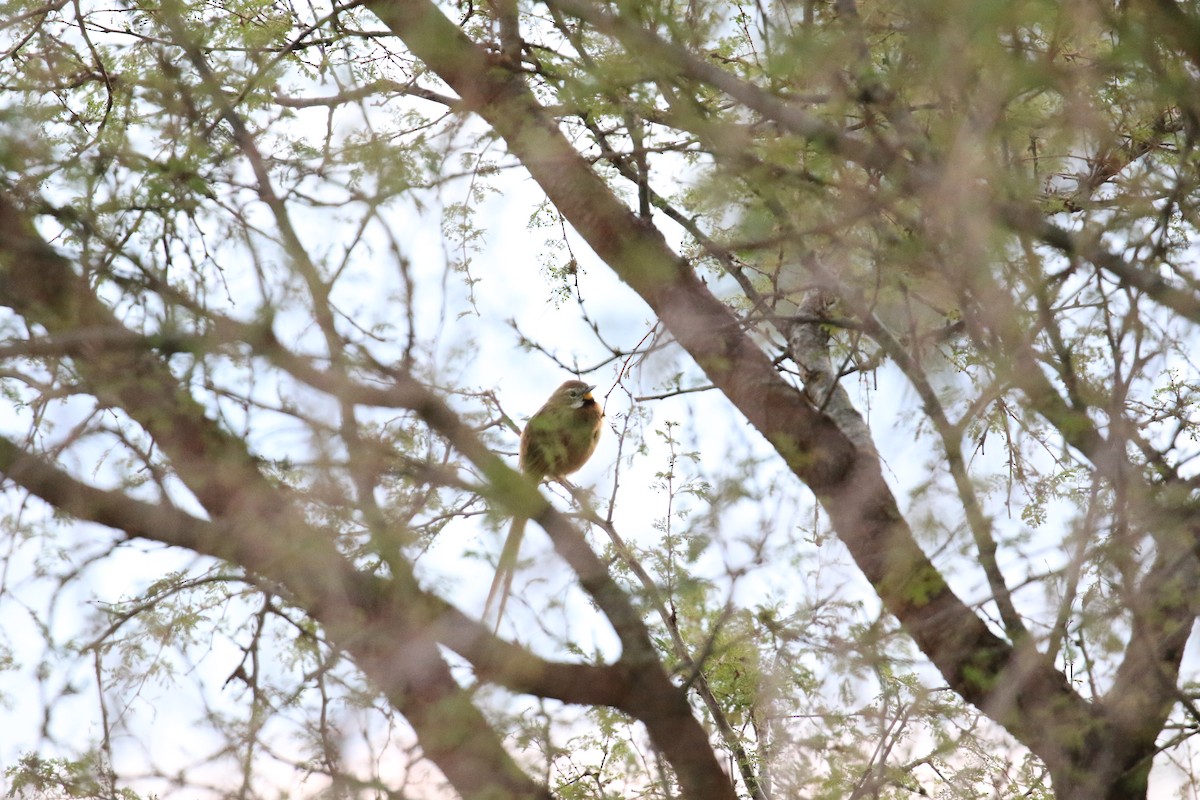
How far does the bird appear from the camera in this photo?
205 inches

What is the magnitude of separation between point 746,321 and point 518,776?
141 cm

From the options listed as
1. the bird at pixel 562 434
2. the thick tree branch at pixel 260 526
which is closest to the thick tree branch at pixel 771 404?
the bird at pixel 562 434

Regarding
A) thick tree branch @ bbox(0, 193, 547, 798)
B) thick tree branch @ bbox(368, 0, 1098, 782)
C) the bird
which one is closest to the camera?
thick tree branch @ bbox(0, 193, 547, 798)

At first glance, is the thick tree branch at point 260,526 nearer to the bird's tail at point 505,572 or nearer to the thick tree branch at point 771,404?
the bird's tail at point 505,572

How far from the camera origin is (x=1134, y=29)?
2.55 metres

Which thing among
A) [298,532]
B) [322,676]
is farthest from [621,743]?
[298,532]

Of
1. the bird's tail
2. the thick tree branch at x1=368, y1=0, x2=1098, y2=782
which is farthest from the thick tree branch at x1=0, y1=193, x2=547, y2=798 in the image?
the thick tree branch at x1=368, y1=0, x2=1098, y2=782

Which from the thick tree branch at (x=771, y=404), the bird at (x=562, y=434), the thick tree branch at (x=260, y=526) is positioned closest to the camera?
the thick tree branch at (x=260, y=526)

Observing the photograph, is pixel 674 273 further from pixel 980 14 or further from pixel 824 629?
pixel 980 14

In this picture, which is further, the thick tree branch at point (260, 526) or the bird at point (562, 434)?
the bird at point (562, 434)

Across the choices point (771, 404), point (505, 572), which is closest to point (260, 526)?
point (505, 572)

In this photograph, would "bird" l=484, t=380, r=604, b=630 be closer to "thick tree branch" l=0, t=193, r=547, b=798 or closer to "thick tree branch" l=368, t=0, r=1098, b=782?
"thick tree branch" l=368, t=0, r=1098, b=782

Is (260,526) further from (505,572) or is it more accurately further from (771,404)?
(771,404)

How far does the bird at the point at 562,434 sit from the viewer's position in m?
5.22
